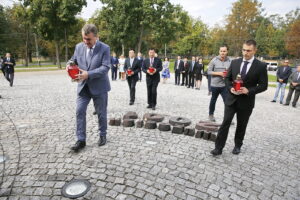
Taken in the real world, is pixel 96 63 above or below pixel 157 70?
above

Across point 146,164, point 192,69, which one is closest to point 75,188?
point 146,164

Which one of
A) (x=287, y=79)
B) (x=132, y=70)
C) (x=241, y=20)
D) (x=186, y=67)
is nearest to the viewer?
(x=132, y=70)

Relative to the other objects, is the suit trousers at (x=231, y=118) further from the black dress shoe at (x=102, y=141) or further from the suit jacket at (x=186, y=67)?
the suit jacket at (x=186, y=67)

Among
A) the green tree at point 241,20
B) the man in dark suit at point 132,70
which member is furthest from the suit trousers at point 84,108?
the green tree at point 241,20

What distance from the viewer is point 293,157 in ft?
15.0

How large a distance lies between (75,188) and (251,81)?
3.40 m

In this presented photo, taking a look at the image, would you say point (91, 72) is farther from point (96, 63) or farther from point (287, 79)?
point (287, 79)

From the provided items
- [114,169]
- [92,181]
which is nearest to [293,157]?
[114,169]

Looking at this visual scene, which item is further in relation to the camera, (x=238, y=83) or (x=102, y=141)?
(x=102, y=141)

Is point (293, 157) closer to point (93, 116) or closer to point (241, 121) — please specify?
point (241, 121)

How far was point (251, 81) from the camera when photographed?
3.98 m

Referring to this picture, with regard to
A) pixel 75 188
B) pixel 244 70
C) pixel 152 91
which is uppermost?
pixel 244 70

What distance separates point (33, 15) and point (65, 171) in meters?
32.0

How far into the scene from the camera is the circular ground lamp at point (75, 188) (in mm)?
3010
